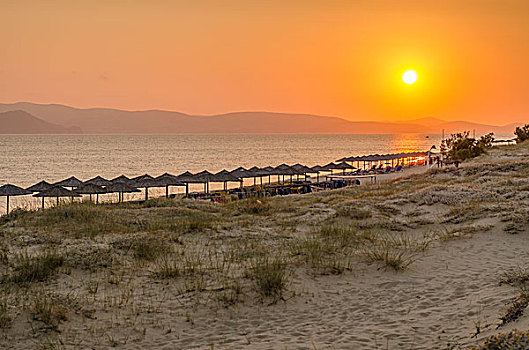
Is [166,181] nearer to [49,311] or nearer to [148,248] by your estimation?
[148,248]

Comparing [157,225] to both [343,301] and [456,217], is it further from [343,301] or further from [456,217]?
[456,217]

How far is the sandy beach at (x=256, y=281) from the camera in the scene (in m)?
5.47

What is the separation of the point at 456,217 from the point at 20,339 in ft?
33.3

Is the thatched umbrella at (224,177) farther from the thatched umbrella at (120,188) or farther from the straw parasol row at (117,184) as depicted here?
the thatched umbrella at (120,188)

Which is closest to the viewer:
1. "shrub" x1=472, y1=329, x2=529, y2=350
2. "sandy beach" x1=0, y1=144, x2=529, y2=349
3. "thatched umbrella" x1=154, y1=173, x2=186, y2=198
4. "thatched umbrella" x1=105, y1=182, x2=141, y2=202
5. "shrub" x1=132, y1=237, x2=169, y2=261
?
"shrub" x1=472, y1=329, x2=529, y2=350

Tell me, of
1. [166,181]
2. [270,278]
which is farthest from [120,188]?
[270,278]

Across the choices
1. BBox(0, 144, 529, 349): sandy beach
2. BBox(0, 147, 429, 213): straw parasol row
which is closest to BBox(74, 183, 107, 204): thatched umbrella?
BBox(0, 147, 429, 213): straw parasol row

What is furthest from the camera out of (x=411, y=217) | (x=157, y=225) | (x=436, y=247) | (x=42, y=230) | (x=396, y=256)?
(x=411, y=217)

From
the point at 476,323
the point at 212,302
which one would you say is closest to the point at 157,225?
the point at 212,302

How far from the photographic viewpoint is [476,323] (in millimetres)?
5266

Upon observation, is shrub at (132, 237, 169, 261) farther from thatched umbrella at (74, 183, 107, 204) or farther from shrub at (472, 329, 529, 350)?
thatched umbrella at (74, 183, 107, 204)

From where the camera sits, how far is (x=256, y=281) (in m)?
6.96

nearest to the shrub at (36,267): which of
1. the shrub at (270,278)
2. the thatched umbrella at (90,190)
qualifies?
the shrub at (270,278)

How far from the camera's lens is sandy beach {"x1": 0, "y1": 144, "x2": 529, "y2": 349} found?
215 inches
